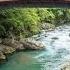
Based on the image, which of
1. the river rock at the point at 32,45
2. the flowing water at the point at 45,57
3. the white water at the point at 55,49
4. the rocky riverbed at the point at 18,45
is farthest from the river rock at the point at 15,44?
the white water at the point at 55,49

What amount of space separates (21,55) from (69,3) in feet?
34.0

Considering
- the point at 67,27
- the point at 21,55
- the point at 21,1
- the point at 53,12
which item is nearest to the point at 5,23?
the point at 21,55

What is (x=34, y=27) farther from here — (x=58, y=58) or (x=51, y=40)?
(x=58, y=58)

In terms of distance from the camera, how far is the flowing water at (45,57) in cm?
2661

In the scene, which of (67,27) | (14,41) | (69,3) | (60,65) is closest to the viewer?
(69,3)

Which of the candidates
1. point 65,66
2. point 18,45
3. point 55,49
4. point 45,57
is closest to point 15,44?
point 18,45

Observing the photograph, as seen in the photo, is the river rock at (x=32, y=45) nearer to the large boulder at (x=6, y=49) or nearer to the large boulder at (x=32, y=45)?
the large boulder at (x=32, y=45)

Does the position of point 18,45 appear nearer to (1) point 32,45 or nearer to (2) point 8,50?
(1) point 32,45

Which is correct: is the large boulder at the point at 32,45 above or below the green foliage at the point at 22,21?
below

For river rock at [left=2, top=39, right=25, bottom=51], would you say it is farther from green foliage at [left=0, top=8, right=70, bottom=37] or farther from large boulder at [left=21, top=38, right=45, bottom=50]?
green foliage at [left=0, top=8, right=70, bottom=37]

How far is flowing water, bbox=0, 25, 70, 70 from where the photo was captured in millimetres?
26609

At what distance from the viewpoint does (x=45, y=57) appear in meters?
29.0

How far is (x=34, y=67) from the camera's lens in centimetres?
2648

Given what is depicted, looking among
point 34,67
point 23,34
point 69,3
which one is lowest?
point 34,67
